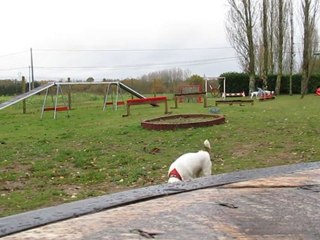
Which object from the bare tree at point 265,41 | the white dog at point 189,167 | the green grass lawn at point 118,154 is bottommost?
the green grass lawn at point 118,154

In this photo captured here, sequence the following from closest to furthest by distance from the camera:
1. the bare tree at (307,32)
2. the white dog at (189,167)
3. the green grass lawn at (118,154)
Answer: the white dog at (189,167) → the green grass lawn at (118,154) → the bare tree at (307,32)

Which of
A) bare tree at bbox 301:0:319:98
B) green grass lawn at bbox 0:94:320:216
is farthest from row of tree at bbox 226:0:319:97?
green grass lawn at bbox 0:94:320:216

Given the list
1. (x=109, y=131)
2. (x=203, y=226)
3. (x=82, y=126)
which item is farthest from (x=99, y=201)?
(x=82, y=126)

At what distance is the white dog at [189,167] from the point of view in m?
4.78

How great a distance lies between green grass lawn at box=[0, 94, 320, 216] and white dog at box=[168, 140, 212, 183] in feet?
3.44

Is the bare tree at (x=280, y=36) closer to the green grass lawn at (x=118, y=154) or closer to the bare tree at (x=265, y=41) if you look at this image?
the bare tree at (x=265, y=41)

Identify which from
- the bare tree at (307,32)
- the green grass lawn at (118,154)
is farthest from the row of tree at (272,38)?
the green grass lawn at (118,154)

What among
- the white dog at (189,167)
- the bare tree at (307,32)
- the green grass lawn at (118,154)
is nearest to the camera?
the white dog at (189,167)

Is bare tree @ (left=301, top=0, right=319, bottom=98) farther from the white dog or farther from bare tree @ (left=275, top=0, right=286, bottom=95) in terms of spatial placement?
the white dog

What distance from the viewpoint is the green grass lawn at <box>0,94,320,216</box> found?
20.5ft

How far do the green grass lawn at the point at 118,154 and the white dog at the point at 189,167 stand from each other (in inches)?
41.3

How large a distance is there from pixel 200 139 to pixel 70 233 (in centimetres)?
827

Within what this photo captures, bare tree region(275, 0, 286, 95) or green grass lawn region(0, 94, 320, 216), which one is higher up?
bare tree region(275, 0, 286, 95)

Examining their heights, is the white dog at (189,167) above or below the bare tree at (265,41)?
below
